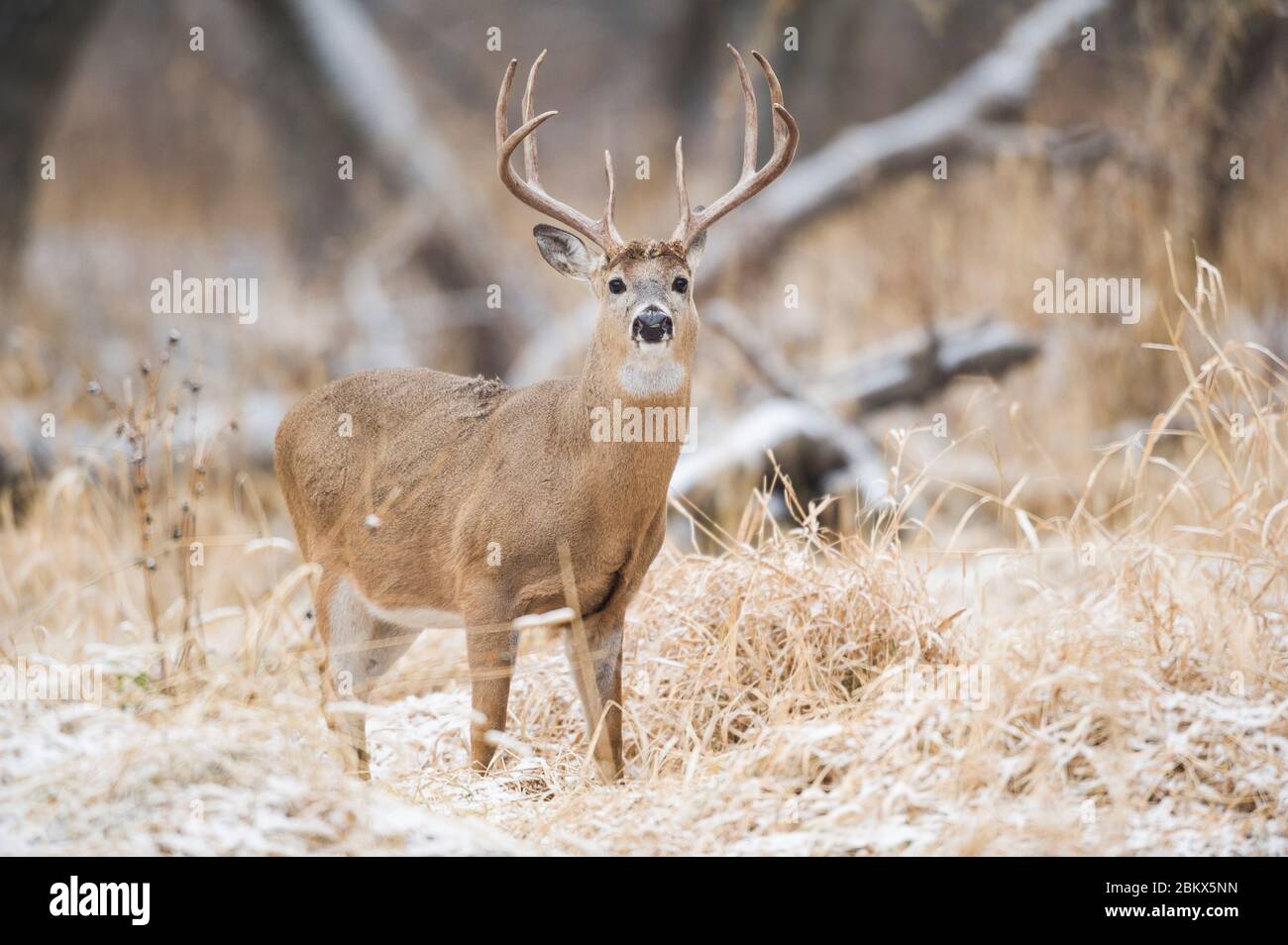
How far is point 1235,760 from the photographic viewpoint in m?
4.28

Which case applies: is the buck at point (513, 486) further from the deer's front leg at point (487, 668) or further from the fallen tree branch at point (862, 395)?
the fallen tree branch at point (862, 395)

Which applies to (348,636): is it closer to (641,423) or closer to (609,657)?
(609,657)

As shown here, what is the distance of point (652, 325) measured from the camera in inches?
190

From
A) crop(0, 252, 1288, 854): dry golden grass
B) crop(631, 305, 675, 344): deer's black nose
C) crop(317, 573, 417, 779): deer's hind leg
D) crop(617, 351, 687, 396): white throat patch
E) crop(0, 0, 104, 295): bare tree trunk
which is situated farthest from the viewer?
crop(0, 0, 104, 295): bare tree trunk

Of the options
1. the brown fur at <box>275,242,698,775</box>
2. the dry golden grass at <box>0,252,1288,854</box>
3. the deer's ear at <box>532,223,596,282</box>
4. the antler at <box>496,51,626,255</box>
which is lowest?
the dry golden grass at <box>0,252,1288,854</box>

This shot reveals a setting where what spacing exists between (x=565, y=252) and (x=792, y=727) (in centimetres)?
197

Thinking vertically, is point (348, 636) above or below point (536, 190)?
below

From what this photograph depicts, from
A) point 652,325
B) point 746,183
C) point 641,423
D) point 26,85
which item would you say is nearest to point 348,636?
point 641,423

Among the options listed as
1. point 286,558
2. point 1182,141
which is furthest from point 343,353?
point 1182,141

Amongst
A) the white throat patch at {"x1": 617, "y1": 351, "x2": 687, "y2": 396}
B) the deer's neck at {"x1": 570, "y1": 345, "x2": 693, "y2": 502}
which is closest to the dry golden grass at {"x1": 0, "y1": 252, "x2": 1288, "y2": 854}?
the deer's neck at {"x1": 570, "y1": 345, "x2": 693, "y2": 502}

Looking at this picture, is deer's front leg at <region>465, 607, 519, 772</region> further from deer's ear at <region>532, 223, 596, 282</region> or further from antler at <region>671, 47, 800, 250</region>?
antler at <region>671, 47, 800, 250</region>

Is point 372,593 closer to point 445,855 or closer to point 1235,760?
point 445,855

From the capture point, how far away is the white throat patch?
496cm

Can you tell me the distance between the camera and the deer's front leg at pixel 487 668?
5023 millimetres
